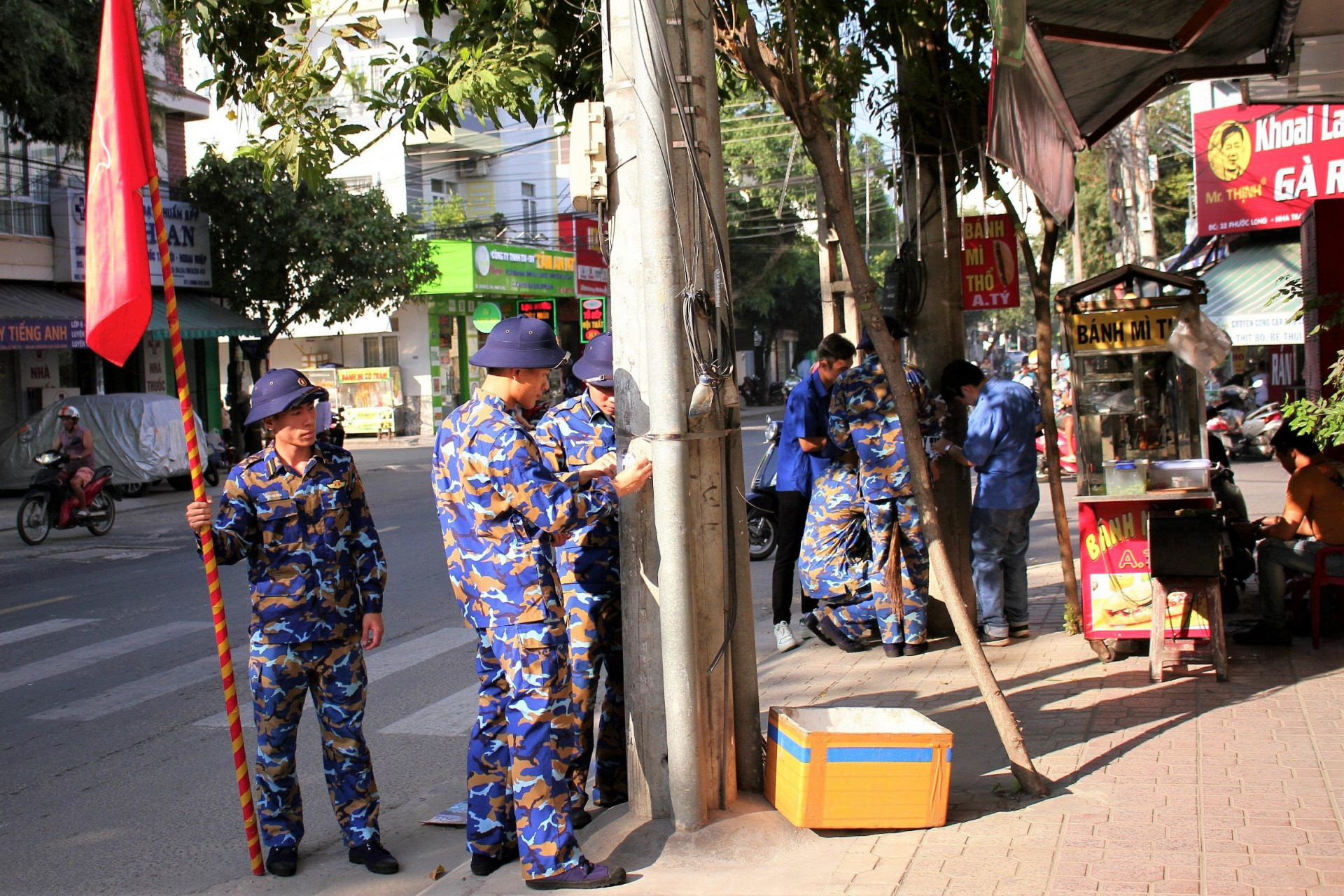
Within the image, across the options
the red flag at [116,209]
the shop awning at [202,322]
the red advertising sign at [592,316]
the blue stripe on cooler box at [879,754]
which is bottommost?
the blue stripe on cooler box at [879,754]

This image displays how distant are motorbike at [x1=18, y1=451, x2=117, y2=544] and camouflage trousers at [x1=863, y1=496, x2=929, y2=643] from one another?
A: 11.3 meters

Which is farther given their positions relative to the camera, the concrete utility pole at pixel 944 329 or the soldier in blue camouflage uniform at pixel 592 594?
the concrete utility pole at pixel 944 329

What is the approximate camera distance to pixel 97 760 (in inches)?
234

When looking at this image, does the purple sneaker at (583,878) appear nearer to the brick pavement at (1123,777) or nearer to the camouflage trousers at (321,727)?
the brick pavement at (1123,777)

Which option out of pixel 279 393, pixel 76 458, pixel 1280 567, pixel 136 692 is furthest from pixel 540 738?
pixel 76 458

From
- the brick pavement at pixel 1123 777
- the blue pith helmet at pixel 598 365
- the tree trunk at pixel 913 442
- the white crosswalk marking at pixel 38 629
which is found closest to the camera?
the brick pavement at pixel 1123 777

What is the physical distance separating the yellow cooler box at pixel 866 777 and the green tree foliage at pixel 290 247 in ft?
67.6

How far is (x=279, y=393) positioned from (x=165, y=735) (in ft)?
9.56

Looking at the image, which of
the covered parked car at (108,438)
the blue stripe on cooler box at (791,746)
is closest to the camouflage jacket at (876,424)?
the blue stripe on cooler box at (791,746)

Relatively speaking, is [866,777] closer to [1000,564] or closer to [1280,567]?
[1000,564]

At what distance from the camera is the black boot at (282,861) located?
4434 millimetres

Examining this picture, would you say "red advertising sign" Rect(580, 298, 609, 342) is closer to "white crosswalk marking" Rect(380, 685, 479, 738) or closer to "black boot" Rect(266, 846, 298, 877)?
"white crosswalk marking" Rect(380, 685, 479, 738)

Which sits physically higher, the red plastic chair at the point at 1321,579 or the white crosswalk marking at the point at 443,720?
the red plastic chair at the point at 1321,579

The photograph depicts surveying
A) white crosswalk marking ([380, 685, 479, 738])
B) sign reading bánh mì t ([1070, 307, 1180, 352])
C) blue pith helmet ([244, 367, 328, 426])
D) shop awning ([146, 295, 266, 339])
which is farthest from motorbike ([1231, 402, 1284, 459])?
shop awning ([146, 295, 266, 339])
